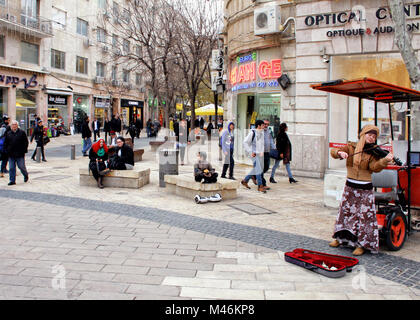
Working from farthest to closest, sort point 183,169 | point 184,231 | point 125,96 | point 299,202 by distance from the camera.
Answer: point 125,96 → point 183,169 → point 299,202 → point 184,231

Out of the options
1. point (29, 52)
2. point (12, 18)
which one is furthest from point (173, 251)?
point (29, 52)

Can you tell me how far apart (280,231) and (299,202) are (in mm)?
2518

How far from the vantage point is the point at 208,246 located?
18.8 feet

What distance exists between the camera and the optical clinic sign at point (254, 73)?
13.6m

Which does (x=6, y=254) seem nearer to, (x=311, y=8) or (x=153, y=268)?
(x=153, y=268)

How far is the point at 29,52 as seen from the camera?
30250 mm

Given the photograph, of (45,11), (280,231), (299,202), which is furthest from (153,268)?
(45,11)

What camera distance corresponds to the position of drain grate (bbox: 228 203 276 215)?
25.8 ft

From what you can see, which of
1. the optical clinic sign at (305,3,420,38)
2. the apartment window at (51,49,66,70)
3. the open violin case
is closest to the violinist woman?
the open violin case

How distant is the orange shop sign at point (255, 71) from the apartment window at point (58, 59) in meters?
21.8

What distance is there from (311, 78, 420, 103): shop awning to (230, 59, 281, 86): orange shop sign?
267 inches

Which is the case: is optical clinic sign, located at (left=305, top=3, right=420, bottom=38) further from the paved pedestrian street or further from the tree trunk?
the paved pedestrian street

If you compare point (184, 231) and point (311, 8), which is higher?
point (311, 8)

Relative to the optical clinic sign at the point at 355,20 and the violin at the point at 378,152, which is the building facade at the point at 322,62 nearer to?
the optical clinic sign at the point at 355,20
